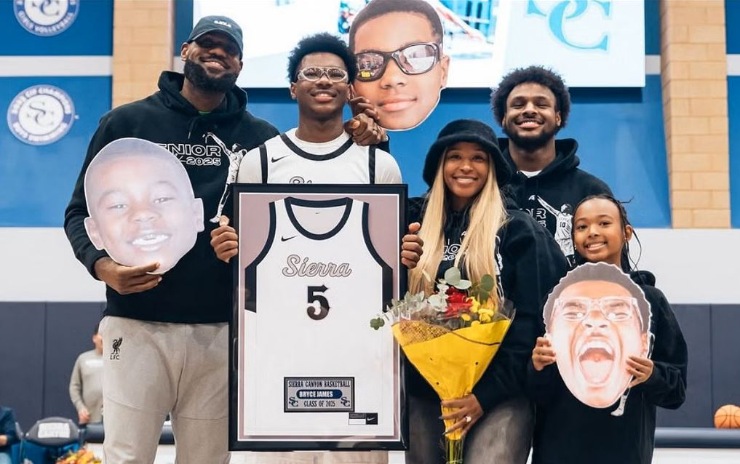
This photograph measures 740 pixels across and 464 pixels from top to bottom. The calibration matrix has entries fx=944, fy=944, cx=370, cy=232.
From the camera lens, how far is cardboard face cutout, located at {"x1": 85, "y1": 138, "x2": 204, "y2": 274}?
116 inches

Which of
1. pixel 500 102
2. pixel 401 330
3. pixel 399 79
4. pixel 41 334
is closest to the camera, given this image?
pixel 401 330

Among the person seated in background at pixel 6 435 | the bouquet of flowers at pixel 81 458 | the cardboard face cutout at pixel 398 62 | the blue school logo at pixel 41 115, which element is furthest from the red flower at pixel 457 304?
the blue school logo at pixel 41 115

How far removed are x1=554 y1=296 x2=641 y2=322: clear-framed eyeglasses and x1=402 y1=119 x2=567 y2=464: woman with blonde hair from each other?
0.14 meters

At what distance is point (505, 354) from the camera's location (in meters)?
2.88

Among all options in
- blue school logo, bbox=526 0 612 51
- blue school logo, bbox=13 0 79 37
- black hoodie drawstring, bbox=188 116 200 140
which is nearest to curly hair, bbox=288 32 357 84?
black hoodie drawstring, bbox=188 116 200 140

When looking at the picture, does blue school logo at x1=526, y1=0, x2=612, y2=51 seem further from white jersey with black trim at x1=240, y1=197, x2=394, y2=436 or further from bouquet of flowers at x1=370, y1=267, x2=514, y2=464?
bouquet of flowers at x1=370, y1=267, x2=514, y2=464

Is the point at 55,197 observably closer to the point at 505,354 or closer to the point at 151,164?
the point at 151,164

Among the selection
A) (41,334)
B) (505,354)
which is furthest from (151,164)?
(41,334)

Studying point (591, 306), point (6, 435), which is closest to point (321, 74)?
point (591, 306)

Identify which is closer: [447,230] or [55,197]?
[447,230]

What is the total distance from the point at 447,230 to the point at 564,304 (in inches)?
18.3

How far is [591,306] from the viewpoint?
2799mm

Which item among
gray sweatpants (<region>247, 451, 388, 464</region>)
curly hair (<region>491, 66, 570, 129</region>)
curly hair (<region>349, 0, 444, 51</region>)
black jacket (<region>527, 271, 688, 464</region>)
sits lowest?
gray sweatpants (<region>247, 451, 388, 464</region>)

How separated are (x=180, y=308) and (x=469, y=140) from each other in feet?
3.59
